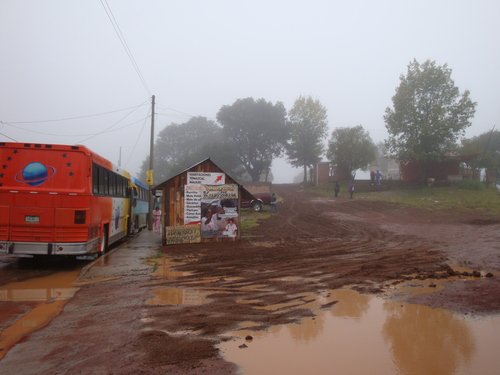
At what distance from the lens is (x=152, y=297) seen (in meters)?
8.62

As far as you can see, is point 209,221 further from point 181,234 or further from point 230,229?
point 181,234

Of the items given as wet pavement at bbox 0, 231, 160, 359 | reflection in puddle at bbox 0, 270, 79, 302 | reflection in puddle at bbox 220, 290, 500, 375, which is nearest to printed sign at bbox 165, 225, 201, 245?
wet pavement at bbox 0, 231, 160, 359

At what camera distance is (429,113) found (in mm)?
42875

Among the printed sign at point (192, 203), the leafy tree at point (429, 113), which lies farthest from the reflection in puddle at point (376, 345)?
the leafy tree at point (429, 113)

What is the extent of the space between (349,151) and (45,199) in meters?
41.0

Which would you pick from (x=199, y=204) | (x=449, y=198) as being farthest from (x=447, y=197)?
(x=199, y=204)

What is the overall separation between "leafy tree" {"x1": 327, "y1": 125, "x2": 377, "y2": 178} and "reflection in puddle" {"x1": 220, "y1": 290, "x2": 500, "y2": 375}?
139 ft

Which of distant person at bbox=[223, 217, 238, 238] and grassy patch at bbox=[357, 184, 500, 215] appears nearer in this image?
distant person at bbox=[223, 217, 238, 238]

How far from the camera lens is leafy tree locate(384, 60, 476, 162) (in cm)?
4212

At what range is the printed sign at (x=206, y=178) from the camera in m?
17.2


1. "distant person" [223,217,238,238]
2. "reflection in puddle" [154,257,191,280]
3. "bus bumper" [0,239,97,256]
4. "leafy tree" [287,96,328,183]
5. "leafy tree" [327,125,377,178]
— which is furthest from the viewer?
"leafy tree" [287,96,328,183]

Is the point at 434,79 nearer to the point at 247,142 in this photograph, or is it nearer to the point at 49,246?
the point at 247,142

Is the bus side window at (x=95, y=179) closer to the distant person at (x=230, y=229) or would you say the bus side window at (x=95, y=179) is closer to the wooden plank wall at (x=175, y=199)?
the wooden plank wall at (x=175, y=199)

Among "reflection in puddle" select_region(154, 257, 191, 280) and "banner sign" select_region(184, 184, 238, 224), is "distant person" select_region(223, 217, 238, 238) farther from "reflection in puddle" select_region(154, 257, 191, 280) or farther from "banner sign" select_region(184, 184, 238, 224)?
"reflection in puddle" select_region(154, 257, 191, 280)
